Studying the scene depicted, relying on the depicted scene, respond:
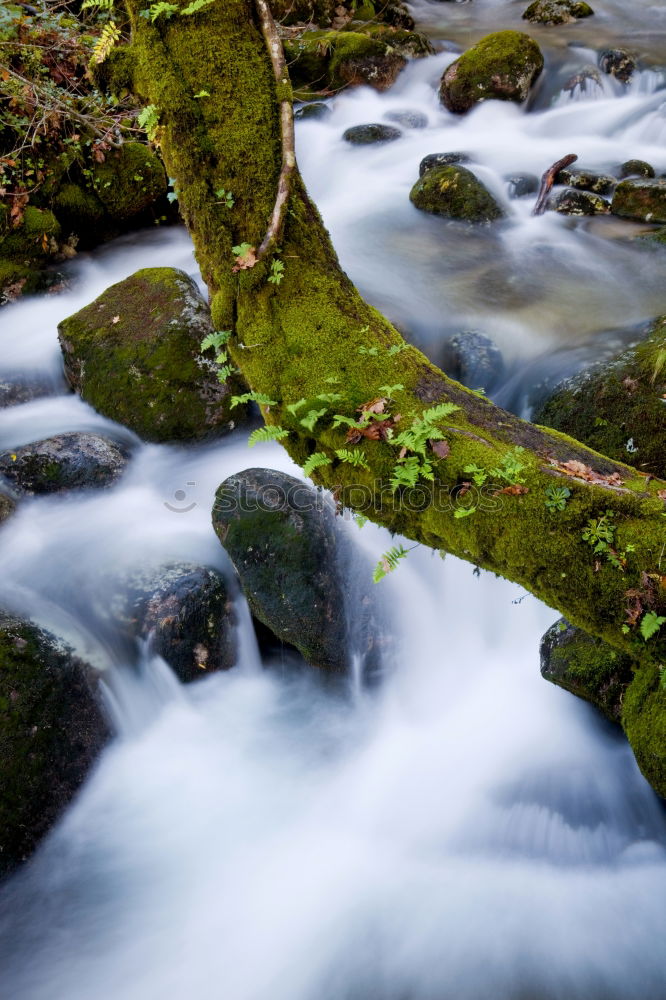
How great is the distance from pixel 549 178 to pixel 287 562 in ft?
30.6

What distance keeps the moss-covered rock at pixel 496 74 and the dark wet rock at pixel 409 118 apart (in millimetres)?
703

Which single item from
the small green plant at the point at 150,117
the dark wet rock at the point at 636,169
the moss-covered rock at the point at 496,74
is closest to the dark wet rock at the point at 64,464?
the small green plant at the point at 150,117

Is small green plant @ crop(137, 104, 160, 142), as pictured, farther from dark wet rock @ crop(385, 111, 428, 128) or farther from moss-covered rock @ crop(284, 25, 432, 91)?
moss-covered rock @ crop(284, 25, 432, 91)

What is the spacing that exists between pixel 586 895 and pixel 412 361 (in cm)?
374

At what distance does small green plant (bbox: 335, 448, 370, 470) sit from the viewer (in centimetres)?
311

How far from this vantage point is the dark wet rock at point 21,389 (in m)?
8.05

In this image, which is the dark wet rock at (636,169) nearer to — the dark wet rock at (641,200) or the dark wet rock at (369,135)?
the dark wet rock at (641,200)

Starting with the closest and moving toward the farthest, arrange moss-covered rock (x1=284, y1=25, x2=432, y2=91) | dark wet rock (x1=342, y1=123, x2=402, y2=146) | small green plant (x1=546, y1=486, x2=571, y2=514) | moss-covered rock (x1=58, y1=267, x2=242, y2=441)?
small green plant (x1=546, y1=486, x2=571, y2=514) → moss-covered rock (x1=58, y1=267, x2=242, y2=441) → dark wet rock (x1=342, y1=123, x2=402, y2=146) → moss-covered rock (x1=284, y1=25, x2=432, y2=91)

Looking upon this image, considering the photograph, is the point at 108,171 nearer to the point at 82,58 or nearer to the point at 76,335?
the point at 82,58

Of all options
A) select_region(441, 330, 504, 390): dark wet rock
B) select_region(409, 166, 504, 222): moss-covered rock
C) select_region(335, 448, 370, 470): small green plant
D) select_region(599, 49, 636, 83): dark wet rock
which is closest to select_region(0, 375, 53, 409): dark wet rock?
select_region(441, 330, 504, 390): dark wet rock

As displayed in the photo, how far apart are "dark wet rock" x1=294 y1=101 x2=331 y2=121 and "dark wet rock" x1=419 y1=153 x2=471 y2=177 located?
3691 millimetres

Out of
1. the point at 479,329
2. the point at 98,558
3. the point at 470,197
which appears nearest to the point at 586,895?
the point at 98,558

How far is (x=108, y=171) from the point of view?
33.7 feet

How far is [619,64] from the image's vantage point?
46.9 feet
